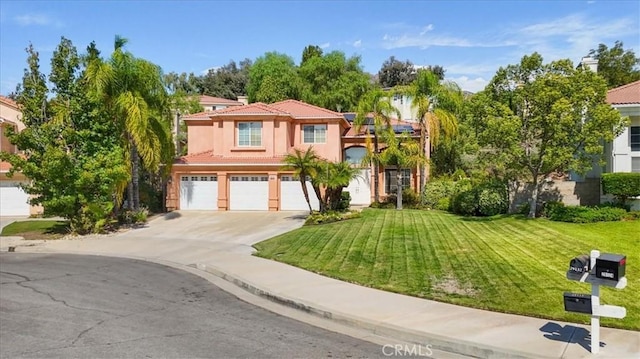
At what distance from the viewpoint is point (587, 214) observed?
17.5 metres

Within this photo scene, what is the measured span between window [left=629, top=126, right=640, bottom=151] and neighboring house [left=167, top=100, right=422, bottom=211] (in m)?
12.8

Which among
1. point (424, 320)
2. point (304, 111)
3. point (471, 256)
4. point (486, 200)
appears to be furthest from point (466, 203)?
point (424, 320)

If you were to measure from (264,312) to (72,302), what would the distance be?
152 inches

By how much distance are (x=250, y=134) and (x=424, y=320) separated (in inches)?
898

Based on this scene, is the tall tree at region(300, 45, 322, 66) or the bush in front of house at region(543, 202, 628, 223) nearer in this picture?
the bush in front of house at region(543, 202, 628, 223)

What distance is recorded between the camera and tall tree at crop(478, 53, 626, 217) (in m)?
17.3

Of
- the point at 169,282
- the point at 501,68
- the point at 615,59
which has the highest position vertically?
the point at 615,59

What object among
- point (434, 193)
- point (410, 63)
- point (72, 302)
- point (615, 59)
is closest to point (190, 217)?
point (434, 193)

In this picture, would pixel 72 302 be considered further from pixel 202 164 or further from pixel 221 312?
pixel 202 164

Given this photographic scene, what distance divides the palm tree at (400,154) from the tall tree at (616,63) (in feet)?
93.4

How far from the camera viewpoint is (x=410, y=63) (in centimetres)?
7219

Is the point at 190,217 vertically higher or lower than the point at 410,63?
lower

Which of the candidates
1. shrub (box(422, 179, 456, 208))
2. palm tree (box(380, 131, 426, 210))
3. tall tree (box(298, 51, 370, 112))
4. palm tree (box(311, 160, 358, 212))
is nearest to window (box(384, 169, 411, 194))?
palm tree (box(380, 131, 426, 210))

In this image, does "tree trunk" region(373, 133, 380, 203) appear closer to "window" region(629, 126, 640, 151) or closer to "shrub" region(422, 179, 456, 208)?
"shrub" region(422, 179, 456, 208)
